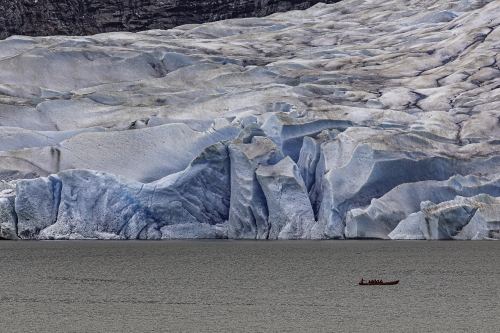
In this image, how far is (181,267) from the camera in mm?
17641

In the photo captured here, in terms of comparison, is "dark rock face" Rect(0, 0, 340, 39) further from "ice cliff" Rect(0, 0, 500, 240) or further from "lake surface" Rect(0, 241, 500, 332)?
"lake surface" Rect(0, 241, 500, 332)

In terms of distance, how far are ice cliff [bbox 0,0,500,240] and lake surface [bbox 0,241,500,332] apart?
26.4 inches

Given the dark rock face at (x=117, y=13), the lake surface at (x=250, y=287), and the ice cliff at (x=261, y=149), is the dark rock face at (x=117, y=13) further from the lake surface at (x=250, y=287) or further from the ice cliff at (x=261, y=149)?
the lake surface at (x=250, y=287)

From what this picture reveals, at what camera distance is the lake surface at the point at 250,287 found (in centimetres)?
1086

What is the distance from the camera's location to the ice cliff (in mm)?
21625

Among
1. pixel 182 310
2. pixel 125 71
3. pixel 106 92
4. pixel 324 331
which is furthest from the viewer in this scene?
pixel 125 71

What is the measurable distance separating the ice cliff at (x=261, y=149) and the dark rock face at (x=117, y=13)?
51.7ft

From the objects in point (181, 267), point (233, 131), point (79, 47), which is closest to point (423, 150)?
point (233, 131)

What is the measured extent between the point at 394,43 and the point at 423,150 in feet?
38.9

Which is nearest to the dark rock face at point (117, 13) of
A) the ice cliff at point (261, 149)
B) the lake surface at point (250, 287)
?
the ice cliff at point (261, 149)

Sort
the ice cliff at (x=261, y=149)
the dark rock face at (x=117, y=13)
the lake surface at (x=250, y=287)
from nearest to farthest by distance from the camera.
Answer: the lake surface at (x=250, y=287) → the ice cliff at (x=261, y=149) → the dark rock face at (x=117, y=13)

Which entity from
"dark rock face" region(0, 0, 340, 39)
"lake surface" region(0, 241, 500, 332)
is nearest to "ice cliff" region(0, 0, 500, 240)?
"lake surface" region(0, 241, 500, 332)

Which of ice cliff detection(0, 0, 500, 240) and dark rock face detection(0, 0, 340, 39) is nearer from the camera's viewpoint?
ice cliff detection(0, 0, 500, 240)

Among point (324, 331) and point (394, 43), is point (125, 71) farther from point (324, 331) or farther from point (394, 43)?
point (324, 331)
